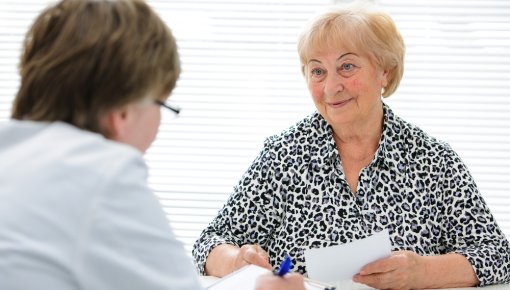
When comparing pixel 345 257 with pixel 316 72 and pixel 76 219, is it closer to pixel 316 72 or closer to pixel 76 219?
pixel 316 72

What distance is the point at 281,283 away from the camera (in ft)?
5.00

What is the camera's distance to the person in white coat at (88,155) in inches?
39.8

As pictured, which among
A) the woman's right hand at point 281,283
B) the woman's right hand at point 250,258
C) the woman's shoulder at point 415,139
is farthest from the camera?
the woman's shoulder at point 415,139

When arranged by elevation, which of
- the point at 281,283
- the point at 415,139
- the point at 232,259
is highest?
the point at 415,139

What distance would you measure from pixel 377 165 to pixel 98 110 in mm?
1304

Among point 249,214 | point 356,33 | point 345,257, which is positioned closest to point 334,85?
point 356,33

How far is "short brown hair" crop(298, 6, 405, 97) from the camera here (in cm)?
229

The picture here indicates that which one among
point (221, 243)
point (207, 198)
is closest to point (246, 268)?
point (221, 243)

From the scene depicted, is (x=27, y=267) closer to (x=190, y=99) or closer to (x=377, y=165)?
(x=377, y=165)

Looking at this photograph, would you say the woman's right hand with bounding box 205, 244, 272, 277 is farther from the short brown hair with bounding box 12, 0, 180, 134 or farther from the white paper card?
the short brown hair with bounding box 12, 0, 180, 134

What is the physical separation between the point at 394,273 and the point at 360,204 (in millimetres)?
346

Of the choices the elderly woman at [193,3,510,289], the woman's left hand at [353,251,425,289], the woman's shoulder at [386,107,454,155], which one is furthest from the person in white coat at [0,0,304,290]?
the woman's shoulder at [386,107,454,155]

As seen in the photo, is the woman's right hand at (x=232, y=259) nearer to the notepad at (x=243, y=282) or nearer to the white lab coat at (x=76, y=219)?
the notepad at (x=243, y=282)

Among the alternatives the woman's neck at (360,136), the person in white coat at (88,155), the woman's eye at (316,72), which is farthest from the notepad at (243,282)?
the woman's eye at (316,72)
